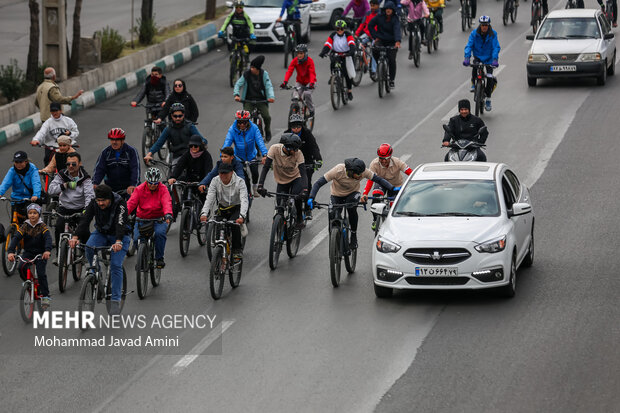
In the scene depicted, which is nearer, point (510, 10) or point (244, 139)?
point (244, 139)

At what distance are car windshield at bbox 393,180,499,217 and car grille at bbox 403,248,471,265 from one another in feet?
2.82

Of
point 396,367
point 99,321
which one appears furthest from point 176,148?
point 396,367

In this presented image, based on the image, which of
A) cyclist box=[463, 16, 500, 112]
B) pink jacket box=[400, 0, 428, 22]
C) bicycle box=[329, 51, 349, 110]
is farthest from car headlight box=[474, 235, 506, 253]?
pink jacket box=[400, 0, 428, 22]

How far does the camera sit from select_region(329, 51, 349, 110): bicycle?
87.5ft

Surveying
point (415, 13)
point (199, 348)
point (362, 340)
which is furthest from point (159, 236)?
point (415, 13)

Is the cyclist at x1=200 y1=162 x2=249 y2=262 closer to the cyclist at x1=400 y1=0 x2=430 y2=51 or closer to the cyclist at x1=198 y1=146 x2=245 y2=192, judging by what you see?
the cyclist at x1=198 y1=146 x2=245 y2=192

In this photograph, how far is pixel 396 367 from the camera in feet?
41.4

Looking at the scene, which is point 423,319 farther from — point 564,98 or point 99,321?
point 564,98

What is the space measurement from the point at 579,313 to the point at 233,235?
177 inches

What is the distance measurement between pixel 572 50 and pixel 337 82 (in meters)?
5.59

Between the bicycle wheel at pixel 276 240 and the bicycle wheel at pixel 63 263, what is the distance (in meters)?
2.67

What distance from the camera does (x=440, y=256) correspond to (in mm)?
14469

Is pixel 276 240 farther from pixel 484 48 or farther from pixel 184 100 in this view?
pixel 484 48

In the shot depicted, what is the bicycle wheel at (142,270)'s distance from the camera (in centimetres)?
1528
